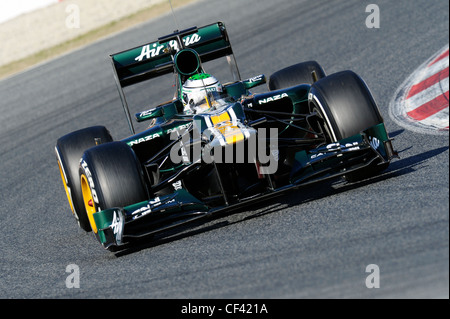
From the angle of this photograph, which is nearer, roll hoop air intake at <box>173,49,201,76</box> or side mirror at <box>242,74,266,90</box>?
roll hoop air intake at <box>173,49,201,76</box>

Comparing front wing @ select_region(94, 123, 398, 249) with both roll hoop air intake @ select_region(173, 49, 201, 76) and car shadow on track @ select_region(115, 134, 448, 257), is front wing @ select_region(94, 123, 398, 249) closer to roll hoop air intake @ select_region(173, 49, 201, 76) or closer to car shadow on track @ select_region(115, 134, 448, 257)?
car shadow on track @ select_region(115, 134, 448, 257)

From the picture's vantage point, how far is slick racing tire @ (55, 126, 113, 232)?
732 centimetres

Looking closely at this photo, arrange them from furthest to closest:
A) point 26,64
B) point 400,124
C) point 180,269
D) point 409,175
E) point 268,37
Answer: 1. point 26,64
2. point 268,37
3. point 400,124
4. point 409,175
5. point 180,269

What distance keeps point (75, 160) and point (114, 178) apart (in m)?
1.20

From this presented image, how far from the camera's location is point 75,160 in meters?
7.49

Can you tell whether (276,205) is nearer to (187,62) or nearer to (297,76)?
(187,62)

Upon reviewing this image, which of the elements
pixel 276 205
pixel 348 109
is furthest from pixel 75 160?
pixel 348 109

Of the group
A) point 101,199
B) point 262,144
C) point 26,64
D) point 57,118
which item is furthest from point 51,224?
point 26,64

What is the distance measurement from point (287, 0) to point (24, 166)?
9.80 m

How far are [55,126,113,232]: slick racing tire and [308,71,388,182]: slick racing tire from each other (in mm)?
2149

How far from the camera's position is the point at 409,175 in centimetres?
638

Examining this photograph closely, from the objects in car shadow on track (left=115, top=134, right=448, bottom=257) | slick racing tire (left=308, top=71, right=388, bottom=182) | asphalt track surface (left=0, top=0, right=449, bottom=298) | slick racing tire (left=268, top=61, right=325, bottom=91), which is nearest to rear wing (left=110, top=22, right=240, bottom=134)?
slick racing tire (left=268, top=61, right=325, bottom=91)
